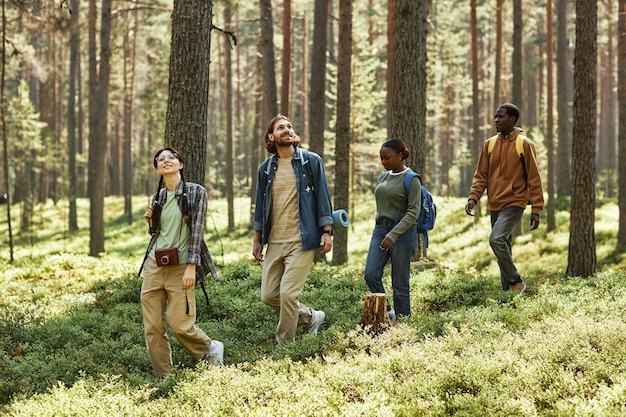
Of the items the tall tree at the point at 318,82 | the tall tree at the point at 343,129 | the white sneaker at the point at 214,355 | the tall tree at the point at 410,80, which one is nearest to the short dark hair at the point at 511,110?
the tall tree at the point at 410,80

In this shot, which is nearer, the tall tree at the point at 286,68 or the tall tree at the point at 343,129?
the tall tree at the point at 343,129

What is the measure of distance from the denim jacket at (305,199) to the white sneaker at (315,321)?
42.7 inches

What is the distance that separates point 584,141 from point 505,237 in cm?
346

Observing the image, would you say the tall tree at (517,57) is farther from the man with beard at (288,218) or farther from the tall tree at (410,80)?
the man with beard at (288,218)

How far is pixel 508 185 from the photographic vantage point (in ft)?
27.8

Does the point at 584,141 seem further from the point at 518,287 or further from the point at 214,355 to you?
the point at 214,355

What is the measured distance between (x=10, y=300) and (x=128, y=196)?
25892 millimetres

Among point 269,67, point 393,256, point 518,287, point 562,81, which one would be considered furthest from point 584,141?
point 562,81

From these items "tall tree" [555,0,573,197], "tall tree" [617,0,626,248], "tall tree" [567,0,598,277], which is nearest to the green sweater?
"tall tree" [567,0,598,277]

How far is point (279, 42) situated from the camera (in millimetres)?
34781

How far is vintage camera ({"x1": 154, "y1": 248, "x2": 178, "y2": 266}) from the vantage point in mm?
6207

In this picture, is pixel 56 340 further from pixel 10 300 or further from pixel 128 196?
pixel 128 196

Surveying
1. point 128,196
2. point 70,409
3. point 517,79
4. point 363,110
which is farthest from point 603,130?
point 70,409

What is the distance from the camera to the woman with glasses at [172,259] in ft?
20.7
